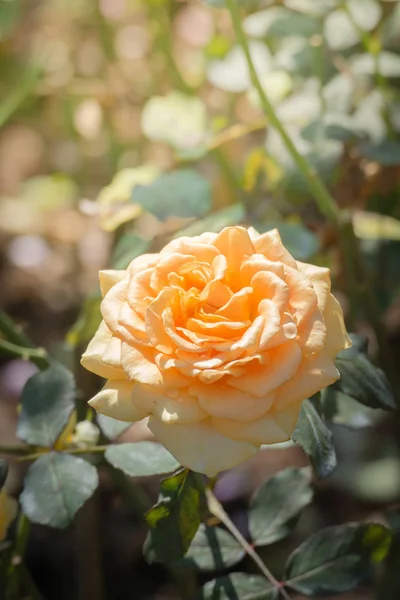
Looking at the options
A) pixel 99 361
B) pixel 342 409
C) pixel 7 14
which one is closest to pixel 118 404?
pixel 99 361

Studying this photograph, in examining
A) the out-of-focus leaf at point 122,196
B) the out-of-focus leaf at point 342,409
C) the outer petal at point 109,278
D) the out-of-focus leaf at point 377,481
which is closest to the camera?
the outer petal at point 109,278

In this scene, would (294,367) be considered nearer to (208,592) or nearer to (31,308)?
(208,592)

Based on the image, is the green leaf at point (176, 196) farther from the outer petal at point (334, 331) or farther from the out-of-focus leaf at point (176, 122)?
the outer petal at point (334, 331)

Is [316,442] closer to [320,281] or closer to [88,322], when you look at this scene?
[320,281]

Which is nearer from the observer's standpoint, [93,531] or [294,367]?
[294,367]

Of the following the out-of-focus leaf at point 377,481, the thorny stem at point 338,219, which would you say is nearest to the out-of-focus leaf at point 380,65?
the thorny stem at point 338,219

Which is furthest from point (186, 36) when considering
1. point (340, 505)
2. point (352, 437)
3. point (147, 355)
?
point (147, 355)

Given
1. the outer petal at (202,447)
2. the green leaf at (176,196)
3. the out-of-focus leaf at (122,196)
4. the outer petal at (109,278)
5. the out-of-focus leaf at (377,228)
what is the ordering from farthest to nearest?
the out-of-focus leaf at (377,228) < the out-of-focus leaf at (122,196) < the green leaf at (176,196) < the outer petal at (109,278) < the outer petal at (202,447)

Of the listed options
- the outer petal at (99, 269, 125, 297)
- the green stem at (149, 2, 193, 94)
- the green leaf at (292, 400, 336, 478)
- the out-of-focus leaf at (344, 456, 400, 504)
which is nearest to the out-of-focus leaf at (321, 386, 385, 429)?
the green leaf at (292, 400, 336, 478)
